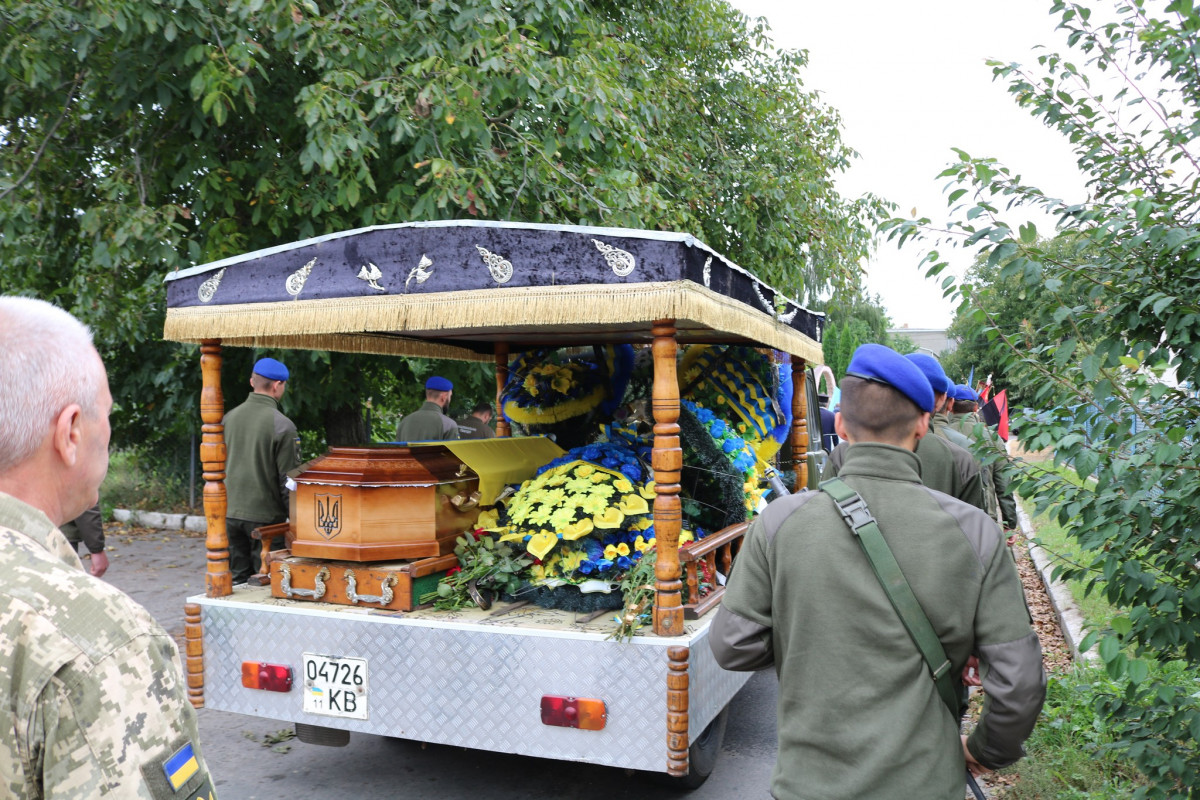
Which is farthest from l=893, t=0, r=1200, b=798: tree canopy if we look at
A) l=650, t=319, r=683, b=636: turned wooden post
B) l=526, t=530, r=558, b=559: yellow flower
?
l=526, t=530, r=558, b=559: yellow flower

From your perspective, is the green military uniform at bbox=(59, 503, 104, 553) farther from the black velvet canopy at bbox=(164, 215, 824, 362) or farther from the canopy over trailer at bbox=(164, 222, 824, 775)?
the black velvet canopy at bbox=(164, 215, 824, 362)

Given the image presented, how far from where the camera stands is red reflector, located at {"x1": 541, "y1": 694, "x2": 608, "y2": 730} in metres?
3.54

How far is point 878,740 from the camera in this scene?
6.49 feet

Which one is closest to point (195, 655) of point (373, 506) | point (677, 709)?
point (373, 506)

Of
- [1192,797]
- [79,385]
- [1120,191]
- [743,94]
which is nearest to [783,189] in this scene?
[743,94]

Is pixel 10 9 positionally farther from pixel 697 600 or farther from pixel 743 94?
pixel 743 94

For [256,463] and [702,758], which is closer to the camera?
[702,758]

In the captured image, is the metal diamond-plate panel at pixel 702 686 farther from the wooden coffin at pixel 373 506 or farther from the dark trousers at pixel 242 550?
the dark trousers at pixel 242 550

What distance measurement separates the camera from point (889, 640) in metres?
1.99

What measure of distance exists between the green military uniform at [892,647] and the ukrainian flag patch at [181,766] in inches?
52.9

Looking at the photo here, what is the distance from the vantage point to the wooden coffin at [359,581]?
4125mm

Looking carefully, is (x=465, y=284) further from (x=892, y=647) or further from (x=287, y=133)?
(x=287, y=133)

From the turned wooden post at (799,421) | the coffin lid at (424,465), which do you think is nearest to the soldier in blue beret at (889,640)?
the coffin lid at (424,465)

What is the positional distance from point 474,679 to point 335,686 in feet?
2.25
